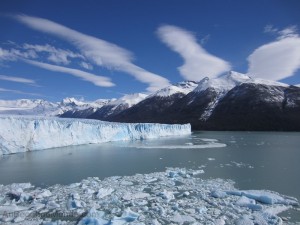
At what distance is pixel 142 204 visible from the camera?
7.64 meters

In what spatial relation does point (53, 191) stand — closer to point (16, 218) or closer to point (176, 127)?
point (16, 218)

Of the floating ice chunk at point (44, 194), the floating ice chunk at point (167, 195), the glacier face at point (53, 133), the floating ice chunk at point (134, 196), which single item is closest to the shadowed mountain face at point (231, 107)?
the glacier face at point (53, 133)

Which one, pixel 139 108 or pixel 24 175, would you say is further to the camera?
pixel 139 108

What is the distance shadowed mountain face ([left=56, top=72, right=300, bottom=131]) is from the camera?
6216 cm

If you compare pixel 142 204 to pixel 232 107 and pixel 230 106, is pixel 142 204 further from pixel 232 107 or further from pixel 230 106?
pixel 230 106

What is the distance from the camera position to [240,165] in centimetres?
1352

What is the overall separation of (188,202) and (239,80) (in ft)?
319

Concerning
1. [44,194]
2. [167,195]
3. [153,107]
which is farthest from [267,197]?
[153,107]

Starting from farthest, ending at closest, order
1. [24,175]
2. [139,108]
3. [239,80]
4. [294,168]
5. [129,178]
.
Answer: [139,108] → [239,80] → [294,168] → [24,175] → [129,178]

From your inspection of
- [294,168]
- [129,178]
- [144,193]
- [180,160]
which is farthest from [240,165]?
[144,193]

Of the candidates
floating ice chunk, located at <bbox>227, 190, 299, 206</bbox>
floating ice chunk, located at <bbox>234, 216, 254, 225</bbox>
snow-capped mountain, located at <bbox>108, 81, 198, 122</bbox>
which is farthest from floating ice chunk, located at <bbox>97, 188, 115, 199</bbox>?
snow-capped mountain, located at <bbox>108, 81, 198, 122</bbox>

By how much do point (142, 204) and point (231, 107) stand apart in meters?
71.3

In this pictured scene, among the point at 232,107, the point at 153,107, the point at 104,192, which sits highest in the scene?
the point at 153,107

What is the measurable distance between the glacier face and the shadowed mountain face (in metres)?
36.3
